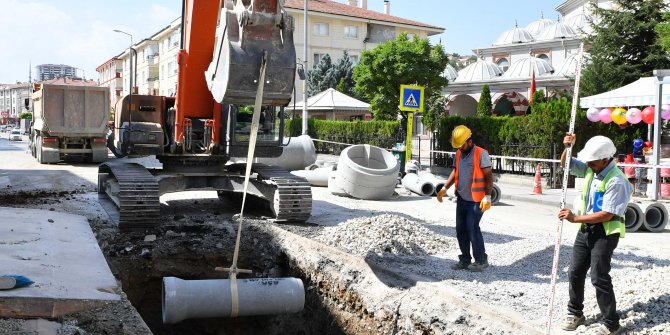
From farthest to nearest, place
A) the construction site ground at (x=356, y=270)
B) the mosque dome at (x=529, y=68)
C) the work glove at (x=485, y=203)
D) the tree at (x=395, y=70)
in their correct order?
the mosque dome at (x=529, y=68), the tree at (x=395, y=70), the work glove at (x=485, y=203), the construction site ground at (x=356, y=270)

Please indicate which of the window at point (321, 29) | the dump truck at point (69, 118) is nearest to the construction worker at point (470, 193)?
the dump truck at point (69, 118)

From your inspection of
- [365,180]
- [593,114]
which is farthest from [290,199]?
[593,114]

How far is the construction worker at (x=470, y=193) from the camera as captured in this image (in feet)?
23.9

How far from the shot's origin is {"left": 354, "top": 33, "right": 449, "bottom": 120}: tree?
3453 centimetres

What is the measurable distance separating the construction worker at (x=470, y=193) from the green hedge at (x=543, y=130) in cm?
1159

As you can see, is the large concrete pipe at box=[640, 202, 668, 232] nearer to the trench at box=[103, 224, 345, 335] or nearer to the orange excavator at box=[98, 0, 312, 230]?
the orange excavator at box=[98, 0, 312, 230]

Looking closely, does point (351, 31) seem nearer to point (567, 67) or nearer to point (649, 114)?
point (567, 67)

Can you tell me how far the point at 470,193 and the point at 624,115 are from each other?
12.0 meters

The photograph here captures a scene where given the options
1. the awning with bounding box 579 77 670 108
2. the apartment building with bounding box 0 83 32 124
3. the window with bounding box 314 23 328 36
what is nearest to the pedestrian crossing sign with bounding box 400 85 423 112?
the awning with bounding box 579 77 670 108

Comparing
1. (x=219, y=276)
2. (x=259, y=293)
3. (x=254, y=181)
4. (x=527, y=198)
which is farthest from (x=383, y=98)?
(x=259, y=293)

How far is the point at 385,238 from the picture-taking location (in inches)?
331

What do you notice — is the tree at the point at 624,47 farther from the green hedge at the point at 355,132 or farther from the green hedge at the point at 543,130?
the green hedge at the point at 355,132

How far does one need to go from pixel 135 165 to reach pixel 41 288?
5.12 metres

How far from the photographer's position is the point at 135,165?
10.5 meters
